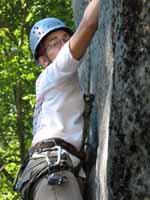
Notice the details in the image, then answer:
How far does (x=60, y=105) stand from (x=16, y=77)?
10.1 metres

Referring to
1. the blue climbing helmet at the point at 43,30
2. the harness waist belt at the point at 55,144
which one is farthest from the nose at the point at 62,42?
the harness waist belt at the point at 55,144

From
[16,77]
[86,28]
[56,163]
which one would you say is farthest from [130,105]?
[16,77]

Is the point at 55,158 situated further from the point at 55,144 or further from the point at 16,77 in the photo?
the point at 16,77

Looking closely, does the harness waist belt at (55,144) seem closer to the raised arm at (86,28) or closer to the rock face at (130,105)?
the raised arm at (86,28)

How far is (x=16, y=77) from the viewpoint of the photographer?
1380 cm

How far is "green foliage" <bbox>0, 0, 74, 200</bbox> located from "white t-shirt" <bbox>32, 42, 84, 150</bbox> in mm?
9640

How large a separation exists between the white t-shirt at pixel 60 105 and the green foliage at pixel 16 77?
380 inches

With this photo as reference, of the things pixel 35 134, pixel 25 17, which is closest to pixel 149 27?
pixel 35 134

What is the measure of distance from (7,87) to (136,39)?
12.4 m

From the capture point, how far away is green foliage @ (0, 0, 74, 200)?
13852mm

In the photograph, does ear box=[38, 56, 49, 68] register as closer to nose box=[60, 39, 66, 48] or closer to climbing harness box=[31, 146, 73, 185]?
nose box=[60, 39, 66, 48]

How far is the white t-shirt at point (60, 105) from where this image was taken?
378cm

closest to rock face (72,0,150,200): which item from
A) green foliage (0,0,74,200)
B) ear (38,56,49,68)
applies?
ear (38,56,49,68)

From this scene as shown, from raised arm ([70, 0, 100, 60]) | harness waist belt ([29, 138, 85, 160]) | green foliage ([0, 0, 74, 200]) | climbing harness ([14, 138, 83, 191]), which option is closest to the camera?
raised arm ([70, 0, 100, 60])
